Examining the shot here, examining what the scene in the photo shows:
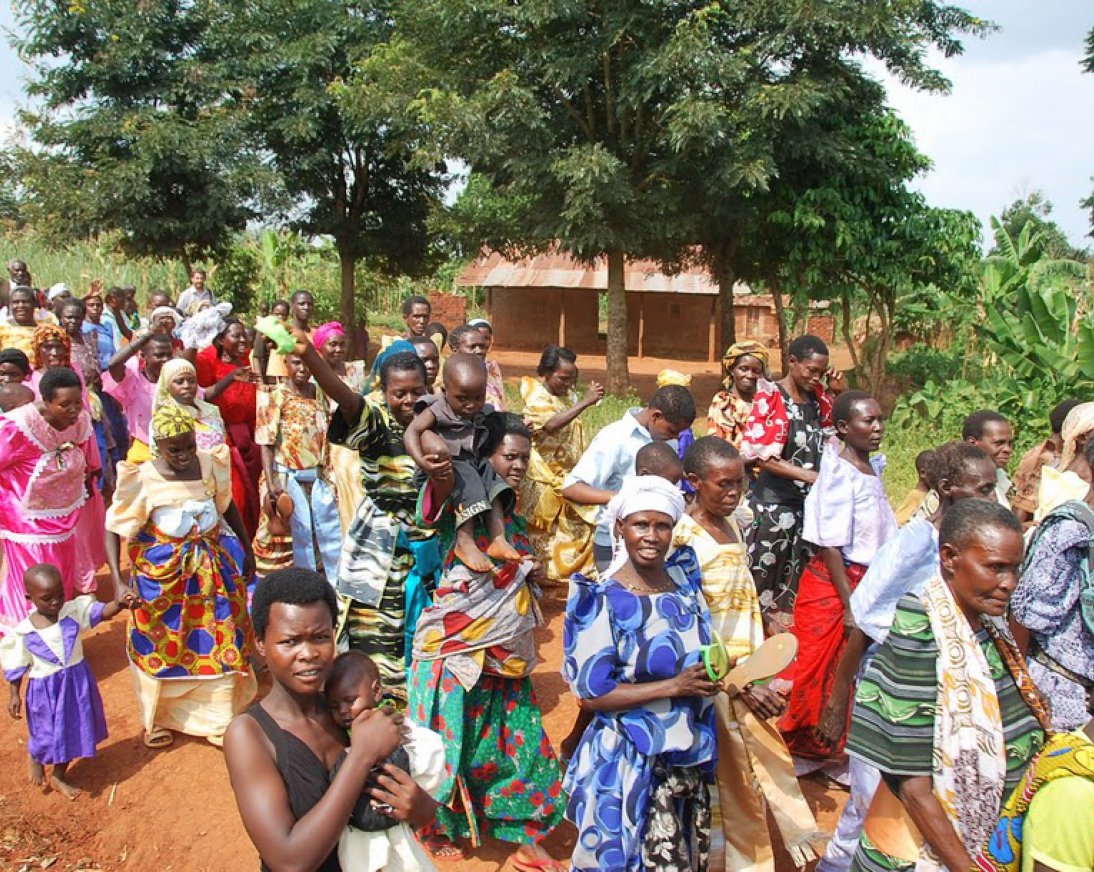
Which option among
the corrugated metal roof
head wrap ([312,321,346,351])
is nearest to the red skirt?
head wrap ([312,321,346,351])

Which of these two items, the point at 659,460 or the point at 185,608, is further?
the point at 185,608

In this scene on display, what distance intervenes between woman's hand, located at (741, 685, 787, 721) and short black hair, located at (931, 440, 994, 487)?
3.62ft

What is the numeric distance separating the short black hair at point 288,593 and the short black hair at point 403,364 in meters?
1.67

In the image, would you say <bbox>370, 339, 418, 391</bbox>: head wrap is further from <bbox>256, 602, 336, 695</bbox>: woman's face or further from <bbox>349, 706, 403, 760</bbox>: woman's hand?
<bbox>349, 706, 403, 760</bbox>: woman's hand

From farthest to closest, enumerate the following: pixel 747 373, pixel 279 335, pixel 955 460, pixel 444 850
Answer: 1. pixel 747 373
2. pixel 444 850
3. pixel 955 460
4. pixel 279 335

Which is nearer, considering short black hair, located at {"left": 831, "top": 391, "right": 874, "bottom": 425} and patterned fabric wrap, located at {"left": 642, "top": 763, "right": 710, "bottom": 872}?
patterned fabric wrap, located at {"left": 642, "top": 763, "right": 710, "bottom": 872}

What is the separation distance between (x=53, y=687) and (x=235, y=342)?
10.1 ft

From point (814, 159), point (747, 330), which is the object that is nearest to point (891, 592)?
point (814, 159)

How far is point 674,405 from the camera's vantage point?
4.35 meters

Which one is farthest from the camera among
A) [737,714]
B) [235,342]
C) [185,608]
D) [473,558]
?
[235,342]

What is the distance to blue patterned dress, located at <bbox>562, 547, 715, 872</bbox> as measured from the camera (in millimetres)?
2764

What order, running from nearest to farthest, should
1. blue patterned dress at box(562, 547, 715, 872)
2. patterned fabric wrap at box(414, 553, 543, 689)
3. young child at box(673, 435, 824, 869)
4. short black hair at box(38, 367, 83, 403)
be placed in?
blue patterned dress at box(562, 547, 715, 872) < young child at box(673, 435, 824, 869) < patterned fabric wrap at box(414, 553, 543, 689) < short black hair at box(38, 367, 83, 403)

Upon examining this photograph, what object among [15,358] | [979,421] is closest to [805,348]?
[979,421]

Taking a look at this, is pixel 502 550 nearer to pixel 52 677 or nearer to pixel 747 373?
pixel 52 677
